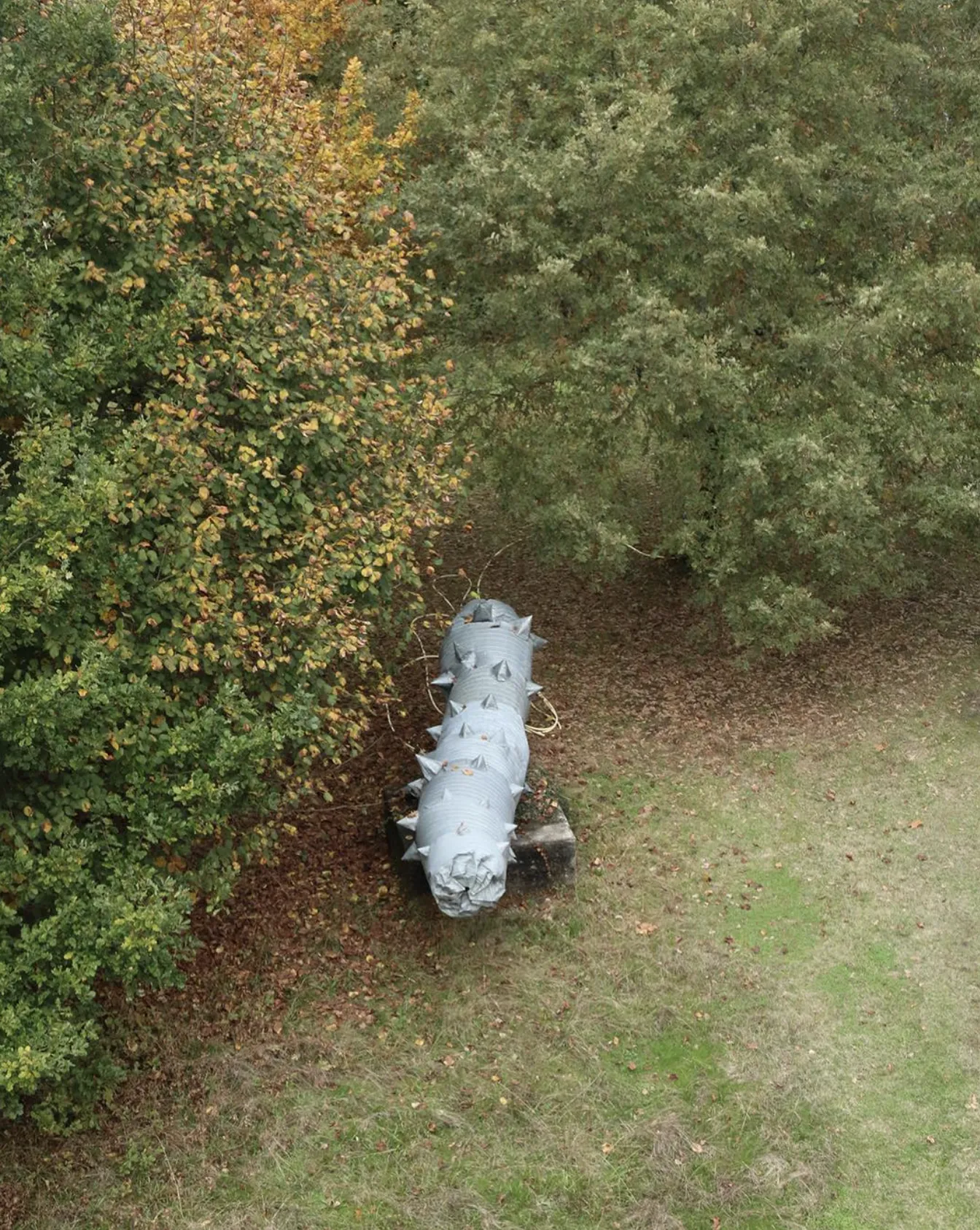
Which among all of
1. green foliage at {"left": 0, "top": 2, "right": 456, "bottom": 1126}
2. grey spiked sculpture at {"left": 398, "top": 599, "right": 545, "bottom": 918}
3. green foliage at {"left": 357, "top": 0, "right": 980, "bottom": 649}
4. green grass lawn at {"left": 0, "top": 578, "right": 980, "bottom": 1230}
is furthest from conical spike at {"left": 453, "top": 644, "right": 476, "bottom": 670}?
green foliage at {"left": 357, "top": 0, "right": 980, "bottom": 649}

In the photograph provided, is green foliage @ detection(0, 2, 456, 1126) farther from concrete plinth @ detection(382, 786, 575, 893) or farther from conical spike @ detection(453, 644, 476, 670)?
conical spike @ detection(453, 644, 476, 670)

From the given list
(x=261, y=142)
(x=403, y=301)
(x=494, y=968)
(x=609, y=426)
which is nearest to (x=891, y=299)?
(x=609, y=426)

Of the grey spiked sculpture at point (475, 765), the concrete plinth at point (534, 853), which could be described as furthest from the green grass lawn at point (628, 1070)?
the grey spiked sculpture at point (475, 765)

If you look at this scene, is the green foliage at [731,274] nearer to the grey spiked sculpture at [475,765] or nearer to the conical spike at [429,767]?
the grey spiked sculpture at [475,765]

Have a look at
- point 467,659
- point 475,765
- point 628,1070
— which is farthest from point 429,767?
point 628,1070

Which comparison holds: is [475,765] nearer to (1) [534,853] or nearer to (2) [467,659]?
(1) [534,853]

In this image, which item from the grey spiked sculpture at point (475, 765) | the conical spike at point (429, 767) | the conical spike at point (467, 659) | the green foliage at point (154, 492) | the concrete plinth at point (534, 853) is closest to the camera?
the green foliage at point (154, 492)

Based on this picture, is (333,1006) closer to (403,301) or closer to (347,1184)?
(347,1184)
